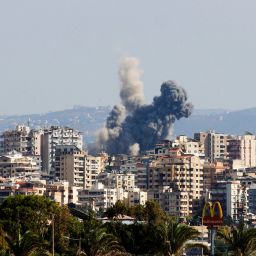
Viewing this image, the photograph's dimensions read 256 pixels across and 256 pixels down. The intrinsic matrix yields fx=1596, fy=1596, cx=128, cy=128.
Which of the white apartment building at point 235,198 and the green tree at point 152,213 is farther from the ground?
the white apartment building at point 235,198

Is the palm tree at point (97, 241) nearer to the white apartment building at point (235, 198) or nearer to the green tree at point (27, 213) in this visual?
the green tree at point (27, 213)

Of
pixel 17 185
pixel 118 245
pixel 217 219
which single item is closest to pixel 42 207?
pixel 118 245

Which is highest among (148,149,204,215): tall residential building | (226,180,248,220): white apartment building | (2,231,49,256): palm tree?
(148,149,204,215): tall residential building

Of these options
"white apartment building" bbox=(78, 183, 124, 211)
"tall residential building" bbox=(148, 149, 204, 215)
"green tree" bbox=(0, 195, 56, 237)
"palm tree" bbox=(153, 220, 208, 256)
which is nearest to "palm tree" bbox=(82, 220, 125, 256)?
"palm tree" bbox=(153, 220, 208, 256)

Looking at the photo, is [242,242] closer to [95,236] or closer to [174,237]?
[174,237]

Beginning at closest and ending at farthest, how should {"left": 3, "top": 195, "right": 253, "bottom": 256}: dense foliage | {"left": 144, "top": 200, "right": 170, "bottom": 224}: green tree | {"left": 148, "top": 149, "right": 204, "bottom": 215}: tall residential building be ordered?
{"left": 3, "top": 195, "right": 253, "bottom": 256}: dense foliage → {"left": 144, "top": 200, "right": 170, "bottom": 224}: green tree → {"left": 148, "top": 149, "right": 204, "bottom": 215}: tall residential building

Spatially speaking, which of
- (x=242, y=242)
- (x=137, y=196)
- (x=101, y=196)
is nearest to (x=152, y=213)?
(x=242, y=242)

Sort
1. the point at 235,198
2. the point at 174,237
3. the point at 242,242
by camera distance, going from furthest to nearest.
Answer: the point at 235,198, the point at 242,242, the point at 174,237

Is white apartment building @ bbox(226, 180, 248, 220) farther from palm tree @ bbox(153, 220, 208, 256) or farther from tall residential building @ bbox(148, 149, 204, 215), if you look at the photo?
palm tree @ bbox(153, 220, 208, 256)

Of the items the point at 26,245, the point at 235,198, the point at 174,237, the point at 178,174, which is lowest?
the point at 26,245

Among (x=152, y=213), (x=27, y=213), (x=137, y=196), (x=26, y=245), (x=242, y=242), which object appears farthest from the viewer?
(x=137, y=196)

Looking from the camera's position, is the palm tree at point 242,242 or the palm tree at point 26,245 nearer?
the palm tree at point 26,245

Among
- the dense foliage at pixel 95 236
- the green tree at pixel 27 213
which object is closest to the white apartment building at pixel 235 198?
the green tree at pixel 27 213

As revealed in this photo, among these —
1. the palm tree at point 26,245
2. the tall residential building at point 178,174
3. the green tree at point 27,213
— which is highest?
the tall residential building at point 178,174
